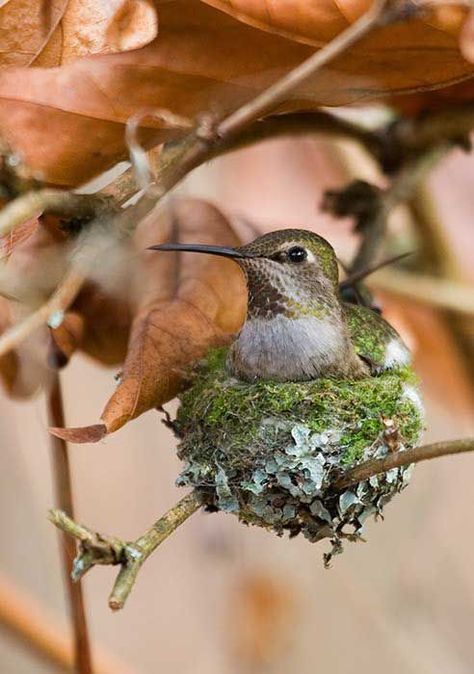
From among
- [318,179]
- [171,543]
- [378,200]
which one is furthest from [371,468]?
[171,543]

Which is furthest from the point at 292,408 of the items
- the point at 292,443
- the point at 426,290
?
the point at 426,290

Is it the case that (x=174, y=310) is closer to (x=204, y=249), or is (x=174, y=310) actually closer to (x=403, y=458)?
(x=204, y=249)

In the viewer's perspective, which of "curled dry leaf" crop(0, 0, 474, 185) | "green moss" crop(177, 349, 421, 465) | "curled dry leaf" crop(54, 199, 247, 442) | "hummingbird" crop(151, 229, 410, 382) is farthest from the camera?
"hummingbird" crop(151, 229, 410, 382)

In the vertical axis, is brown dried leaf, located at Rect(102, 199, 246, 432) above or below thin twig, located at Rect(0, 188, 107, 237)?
above

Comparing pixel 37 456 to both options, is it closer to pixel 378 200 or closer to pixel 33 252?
pixel 378 200

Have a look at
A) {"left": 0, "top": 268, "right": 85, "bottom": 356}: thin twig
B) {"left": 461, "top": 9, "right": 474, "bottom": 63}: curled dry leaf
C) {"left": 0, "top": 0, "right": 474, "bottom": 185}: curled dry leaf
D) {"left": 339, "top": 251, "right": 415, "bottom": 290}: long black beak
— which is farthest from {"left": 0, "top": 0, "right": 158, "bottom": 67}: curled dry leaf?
{"left": 339, "top": 251, "right": 415, "bottom": 290}: long black beak

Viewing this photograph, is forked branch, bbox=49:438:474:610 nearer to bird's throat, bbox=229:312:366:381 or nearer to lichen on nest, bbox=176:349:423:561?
lichen on nest, bbox=176:349:423:561
